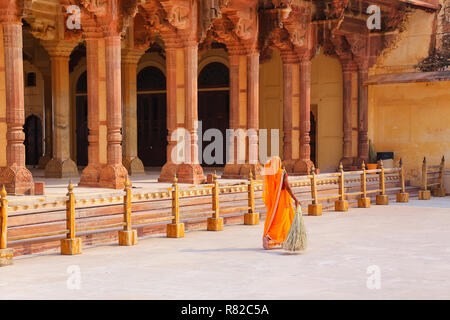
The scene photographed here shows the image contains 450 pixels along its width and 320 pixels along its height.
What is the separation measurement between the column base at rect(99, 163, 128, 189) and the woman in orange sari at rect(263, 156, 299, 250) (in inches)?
131

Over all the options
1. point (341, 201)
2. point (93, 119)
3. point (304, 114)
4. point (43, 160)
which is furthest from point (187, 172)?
point (43, 160)

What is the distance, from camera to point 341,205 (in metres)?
14.6

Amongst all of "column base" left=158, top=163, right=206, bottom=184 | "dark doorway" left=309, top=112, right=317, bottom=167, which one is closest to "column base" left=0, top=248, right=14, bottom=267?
"column base" left=158, top=163, right=206, bottom=184

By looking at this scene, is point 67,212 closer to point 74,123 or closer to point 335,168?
point 335,168

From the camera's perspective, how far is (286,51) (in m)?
16.9

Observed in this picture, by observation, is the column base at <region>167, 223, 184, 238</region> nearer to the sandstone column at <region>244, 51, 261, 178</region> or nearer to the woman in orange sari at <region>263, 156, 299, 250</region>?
the woman in orange sari at <region>263, 156, 299, 250</region>

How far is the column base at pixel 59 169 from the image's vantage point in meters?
16.0

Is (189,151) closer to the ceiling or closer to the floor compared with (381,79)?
closer to the floor

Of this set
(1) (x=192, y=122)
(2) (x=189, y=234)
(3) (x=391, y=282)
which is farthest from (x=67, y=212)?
(1) (x=192, y=122)

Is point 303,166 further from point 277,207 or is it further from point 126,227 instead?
point 126,227

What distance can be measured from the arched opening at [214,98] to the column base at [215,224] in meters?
9.33
